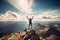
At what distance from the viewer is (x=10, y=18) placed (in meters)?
3.67

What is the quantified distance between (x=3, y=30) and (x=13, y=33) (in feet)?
0.90

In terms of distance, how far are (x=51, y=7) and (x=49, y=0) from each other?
201 mm

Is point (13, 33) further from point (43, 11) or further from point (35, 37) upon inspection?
point (43, 11)

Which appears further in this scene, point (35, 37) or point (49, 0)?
A: point (49, 0)

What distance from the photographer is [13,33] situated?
3584 mm

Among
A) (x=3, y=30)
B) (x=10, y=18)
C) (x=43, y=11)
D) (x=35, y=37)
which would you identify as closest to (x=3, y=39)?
(x=3, y=30)

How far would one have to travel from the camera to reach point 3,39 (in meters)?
3.52

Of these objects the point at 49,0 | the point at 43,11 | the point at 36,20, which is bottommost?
the point at 36,20

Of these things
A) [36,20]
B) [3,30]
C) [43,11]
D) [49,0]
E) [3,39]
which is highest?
[49,0]

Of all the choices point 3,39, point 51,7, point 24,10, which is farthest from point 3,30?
point 51,7

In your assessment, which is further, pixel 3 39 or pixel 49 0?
pixel 49 0

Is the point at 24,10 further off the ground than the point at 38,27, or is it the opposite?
the point at 24,10

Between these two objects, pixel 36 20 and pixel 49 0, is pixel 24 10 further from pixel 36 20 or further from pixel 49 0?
pixel 49 0

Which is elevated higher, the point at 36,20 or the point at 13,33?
the point at 36,20
